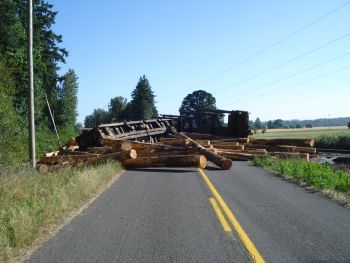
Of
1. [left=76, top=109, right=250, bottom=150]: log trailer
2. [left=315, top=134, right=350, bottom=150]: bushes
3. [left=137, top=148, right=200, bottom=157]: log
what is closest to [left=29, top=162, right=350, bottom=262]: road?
[left=137, top=148, right=200, bottom=157]: log

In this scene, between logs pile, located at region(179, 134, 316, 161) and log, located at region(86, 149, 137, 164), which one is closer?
log, located at region(86, 149, 137, 164)

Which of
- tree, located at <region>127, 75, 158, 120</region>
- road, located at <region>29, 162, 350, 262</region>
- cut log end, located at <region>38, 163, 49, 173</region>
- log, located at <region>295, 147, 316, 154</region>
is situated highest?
tree, located at <region>127, 75, 158, 120</region>

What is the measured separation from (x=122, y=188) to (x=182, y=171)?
218 inches

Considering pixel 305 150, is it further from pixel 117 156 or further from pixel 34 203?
pixel 34 203

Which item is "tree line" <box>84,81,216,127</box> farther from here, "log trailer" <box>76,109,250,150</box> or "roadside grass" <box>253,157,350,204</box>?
"roadside grass" <box>253,157,350,204</box>

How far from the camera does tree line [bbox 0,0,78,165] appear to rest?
30172mm

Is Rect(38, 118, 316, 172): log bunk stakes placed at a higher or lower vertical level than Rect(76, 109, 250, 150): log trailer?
lower

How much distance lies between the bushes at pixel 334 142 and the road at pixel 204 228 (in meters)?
38.1

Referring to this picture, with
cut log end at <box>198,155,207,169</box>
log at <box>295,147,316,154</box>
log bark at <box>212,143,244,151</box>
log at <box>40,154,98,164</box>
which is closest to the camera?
cut log end at <box>198,155,207,169</box>

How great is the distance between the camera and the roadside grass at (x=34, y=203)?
7.46 meters

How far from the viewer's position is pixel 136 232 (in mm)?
8391

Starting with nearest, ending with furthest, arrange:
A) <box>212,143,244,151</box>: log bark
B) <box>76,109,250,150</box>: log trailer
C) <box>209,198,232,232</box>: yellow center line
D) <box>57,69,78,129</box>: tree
Result: 1. <box>209,198,232,232</box>: yellow center line
2. <box>76,109,250,150</box>: log trailer
3. <box>212,143,244,151</box>: log bark
4. <box>57,69,78,129</box>: tree

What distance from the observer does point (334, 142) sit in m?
51.4

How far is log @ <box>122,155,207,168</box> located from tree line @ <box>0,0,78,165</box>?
780cm
